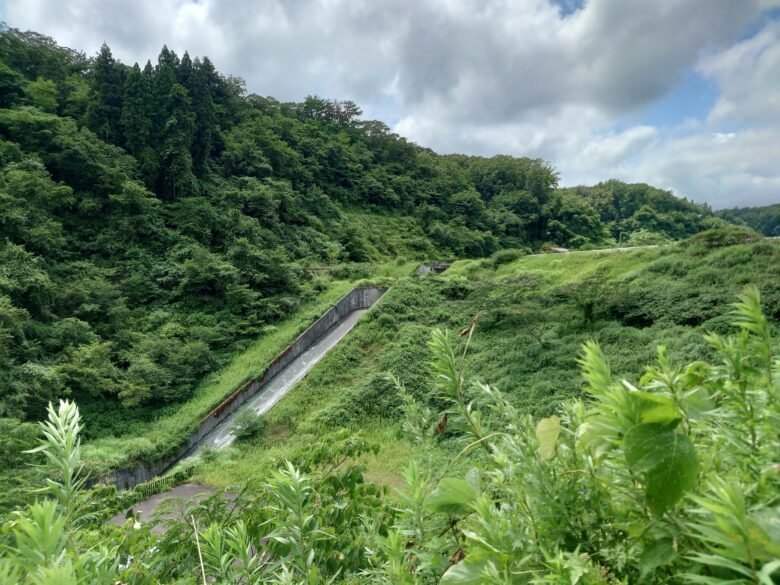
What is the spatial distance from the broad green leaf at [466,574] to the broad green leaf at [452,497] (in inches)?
3.9

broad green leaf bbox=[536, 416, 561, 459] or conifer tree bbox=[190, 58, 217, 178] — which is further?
conifer tree bbox=[190, 58, 217, 178]

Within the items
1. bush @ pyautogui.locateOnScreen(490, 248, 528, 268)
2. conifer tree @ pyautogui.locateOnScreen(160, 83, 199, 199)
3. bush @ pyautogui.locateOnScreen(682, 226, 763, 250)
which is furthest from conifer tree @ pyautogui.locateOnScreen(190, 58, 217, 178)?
bush @ pyautogui.locateOnScreen(682, 226, 763, 250)

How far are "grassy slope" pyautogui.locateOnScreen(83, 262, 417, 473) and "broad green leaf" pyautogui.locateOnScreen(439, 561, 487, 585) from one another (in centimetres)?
748

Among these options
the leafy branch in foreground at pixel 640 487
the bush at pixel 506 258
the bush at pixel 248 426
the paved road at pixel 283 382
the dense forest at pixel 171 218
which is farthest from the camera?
the bush at pixel 506 258

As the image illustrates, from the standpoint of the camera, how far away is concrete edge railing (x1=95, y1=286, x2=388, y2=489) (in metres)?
10.0

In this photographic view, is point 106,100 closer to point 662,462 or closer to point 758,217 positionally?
point 662,462

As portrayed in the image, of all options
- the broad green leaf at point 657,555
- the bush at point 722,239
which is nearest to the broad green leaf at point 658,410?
the broad green leaf at point 657,555

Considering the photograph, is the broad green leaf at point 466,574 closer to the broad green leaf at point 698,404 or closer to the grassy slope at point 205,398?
the broad green leaf at point 698,404

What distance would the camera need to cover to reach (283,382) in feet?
47.0

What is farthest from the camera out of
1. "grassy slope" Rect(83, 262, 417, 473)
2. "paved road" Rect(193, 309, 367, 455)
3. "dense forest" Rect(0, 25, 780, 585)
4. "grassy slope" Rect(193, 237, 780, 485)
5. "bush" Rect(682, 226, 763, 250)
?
"bush" Rect(682, 226, 763, 250)

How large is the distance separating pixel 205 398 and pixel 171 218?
10.8 metres

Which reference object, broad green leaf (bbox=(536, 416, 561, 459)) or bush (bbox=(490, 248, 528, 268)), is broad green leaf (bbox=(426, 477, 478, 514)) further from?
bush (bbox=(490, 248, 528, 268))

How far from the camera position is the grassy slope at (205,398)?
991cm

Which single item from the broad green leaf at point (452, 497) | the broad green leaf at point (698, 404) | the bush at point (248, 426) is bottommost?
the bush at point (248, 426)
